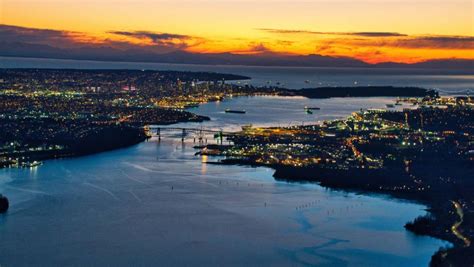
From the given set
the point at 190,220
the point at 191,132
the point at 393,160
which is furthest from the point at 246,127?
the point at 190,220

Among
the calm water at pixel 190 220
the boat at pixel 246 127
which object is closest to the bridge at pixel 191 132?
the boat at pixel 246 127

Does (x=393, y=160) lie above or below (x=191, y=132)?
above

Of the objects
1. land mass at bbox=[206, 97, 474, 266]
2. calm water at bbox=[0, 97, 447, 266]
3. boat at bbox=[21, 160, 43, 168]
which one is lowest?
boat at bbox=[21, 160, 43, 168]

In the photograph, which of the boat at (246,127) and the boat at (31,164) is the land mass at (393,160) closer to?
the boat at (246,127)

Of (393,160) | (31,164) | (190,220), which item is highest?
(393,160)

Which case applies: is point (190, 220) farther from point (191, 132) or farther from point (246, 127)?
point (246, 127)

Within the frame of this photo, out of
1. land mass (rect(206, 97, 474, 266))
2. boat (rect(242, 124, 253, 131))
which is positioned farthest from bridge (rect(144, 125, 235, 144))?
boat (rect(242, 124, 253, 131))

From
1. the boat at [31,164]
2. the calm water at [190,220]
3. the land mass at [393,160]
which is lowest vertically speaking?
the boat at [31,164]

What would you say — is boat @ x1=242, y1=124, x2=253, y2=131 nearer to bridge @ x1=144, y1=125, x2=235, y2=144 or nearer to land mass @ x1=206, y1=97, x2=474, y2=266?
land mass @ x1=206, y1=97, x2=474, y2=266
